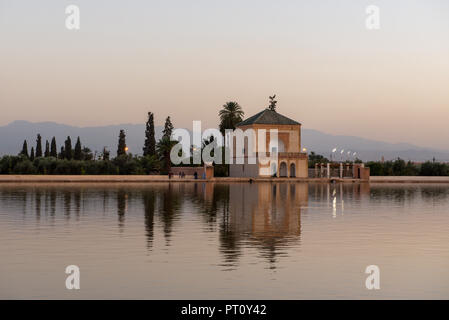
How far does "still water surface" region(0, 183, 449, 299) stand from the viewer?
9930 millimetres

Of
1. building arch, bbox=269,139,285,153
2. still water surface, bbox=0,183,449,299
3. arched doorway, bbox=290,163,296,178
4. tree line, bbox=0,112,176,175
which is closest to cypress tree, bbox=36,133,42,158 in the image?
tree line, bbox=0,112,176,175

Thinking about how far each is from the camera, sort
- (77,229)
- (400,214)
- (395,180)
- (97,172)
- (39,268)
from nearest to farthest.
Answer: (39,268), (77,229), (400,214), (97,172), (395,180)

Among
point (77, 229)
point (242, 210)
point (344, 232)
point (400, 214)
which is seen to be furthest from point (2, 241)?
point (400, 214)

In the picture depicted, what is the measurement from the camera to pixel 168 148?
8288 centimetres

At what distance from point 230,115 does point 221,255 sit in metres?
84.5

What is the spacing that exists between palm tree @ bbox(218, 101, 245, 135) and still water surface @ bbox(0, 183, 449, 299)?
2890 inches

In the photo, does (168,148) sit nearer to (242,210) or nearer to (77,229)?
(242,210)

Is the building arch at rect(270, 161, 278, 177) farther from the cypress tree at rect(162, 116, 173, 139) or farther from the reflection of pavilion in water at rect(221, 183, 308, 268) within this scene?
the reflection of pavilion in water at rect(221, 183, 308, 268)

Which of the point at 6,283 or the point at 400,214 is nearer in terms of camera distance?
the point at 6,283

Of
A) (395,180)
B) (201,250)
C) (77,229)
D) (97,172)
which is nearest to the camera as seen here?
(201,250)

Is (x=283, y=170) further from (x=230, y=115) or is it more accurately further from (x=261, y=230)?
(x=261, y=230)

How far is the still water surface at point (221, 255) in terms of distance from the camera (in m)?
9.93

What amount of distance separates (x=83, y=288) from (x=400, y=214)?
1786cm

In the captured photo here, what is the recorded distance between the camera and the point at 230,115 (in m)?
97.2
